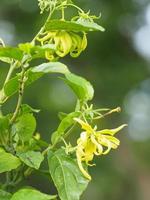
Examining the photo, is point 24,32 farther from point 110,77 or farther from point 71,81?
point 71,81

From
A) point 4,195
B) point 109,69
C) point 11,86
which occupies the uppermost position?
point 11,86

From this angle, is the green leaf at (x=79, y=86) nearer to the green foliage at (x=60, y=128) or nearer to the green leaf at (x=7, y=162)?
the green foliage at (x=60, y=128)

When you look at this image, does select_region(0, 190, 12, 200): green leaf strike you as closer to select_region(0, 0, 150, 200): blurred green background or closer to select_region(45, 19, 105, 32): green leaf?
select_region(45, 19, 105, 32): green leaf

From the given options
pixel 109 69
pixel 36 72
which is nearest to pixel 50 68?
pixel 36 72

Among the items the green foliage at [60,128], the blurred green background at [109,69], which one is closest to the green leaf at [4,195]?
the green foliage at [60,128]

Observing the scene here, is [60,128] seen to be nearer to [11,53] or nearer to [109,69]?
[11,53]

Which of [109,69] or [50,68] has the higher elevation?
[50,68]

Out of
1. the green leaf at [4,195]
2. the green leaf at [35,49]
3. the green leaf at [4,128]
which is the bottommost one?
the green leaf at [4,195]
